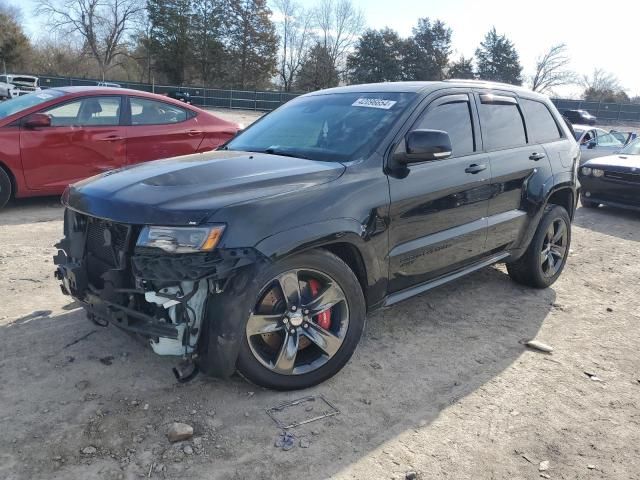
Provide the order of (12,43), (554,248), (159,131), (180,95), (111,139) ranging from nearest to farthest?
(554,248) → (111,139) → (159,131) → (180,95) → (12,43)

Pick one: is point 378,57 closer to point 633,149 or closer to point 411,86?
point 633,149

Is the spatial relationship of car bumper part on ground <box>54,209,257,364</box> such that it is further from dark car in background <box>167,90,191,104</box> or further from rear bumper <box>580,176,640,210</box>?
dark car in background <box>167,90,191,104</box>

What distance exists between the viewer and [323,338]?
316cm

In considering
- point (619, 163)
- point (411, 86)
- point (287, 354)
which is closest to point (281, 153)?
point (411, 86)

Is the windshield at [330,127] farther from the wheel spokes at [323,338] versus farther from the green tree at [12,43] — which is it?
the green tree at [12,43]

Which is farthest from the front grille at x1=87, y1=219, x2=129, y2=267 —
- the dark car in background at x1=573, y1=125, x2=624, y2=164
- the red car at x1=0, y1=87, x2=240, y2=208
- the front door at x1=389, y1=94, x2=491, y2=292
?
the dark car in background at x1=573, y1=125, x2=624, y2=164

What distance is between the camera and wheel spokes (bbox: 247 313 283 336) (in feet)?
9.48

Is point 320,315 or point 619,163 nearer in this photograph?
point 320,315

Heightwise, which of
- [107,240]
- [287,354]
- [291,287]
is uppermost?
[107,240]

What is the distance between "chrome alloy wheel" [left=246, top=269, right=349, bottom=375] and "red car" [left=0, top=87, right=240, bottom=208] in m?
5.08

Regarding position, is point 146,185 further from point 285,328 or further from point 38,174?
point 38,174

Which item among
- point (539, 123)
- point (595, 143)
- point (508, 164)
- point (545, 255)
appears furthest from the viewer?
point (595, 143)

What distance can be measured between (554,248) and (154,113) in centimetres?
556

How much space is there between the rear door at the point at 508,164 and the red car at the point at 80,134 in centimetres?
479
